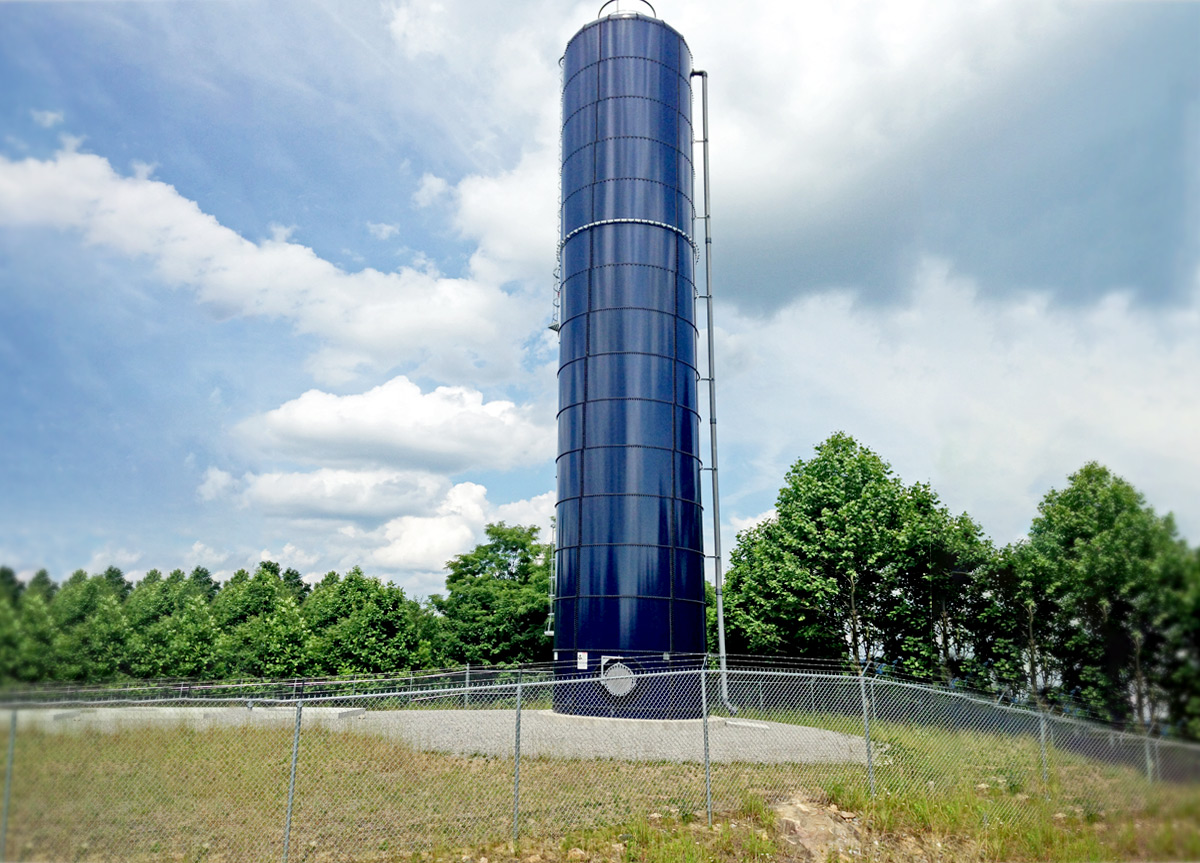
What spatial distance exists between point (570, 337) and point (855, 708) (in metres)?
Result: 12.2

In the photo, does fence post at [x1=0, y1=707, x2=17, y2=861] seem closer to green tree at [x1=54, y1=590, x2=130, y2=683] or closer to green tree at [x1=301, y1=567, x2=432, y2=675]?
green tree at [x1=54, y1=590, x2=130, y2=683]

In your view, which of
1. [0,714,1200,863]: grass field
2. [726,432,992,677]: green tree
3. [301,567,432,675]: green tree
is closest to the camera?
[0,714,1200,863]: grass field

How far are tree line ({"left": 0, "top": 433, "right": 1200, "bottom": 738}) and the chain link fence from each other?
30 cm

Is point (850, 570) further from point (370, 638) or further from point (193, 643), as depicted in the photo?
point (193, 643)

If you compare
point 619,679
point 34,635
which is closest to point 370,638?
point 619,679

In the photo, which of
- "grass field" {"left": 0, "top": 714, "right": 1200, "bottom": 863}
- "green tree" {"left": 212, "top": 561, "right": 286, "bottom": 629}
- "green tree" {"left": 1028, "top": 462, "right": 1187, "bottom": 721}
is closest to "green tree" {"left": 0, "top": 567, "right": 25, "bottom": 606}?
"grass field" {"left": 0, "top": 714, "right": 1200, "bottom": 863}

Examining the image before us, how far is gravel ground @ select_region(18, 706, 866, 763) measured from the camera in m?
13.2

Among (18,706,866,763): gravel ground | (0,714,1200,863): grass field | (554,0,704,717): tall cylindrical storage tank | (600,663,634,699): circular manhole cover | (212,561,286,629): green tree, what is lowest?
(18,706,866,763): gravel ground

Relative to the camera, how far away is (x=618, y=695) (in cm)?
1770

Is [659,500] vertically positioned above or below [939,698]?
above

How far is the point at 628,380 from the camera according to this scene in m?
19.5

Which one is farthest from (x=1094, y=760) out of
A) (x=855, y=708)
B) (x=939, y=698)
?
(x=855, y=708)

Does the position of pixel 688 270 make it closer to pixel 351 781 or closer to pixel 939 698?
pixel 939 698

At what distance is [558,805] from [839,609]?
62.5 feet
